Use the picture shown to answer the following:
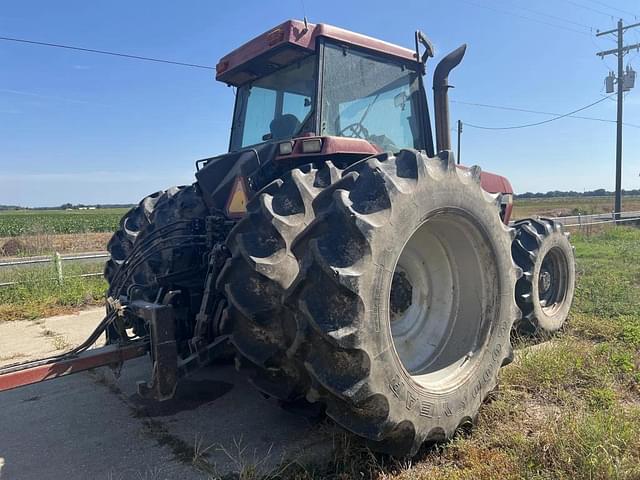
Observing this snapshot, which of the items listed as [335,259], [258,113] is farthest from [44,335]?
[335,259]

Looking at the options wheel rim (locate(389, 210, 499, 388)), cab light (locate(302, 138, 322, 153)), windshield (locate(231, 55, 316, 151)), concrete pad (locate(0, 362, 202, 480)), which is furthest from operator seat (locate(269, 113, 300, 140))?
concrete pad (locate(0, 362, 202, 480))

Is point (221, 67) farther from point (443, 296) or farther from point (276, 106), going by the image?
point (443, 296)

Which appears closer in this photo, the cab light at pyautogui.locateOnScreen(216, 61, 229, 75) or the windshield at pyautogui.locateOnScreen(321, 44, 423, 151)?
the windshield at pyautogui.locateOnScreen(321, 44, 423, 151)

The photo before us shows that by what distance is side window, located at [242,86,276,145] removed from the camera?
4.32 meters

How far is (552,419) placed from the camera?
3.04 metres

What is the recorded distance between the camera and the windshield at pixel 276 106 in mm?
3775

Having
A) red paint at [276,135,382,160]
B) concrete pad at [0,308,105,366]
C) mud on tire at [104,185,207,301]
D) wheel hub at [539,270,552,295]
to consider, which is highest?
red paint at [276,135,382,160]

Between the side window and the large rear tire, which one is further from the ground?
the side window

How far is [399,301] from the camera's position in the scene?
315cm

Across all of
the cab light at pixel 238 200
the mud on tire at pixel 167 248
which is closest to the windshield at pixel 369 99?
the cab light at pixel 238 200

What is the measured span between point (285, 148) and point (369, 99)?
3.42 ft

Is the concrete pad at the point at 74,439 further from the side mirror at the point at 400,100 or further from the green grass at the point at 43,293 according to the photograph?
the green grass at the point at 43,293

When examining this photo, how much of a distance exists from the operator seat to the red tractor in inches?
0.8

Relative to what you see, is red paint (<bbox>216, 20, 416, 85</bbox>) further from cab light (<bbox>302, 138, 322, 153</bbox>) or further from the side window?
cab light (<bbox>302, 138, 322, 153</bbox>)
